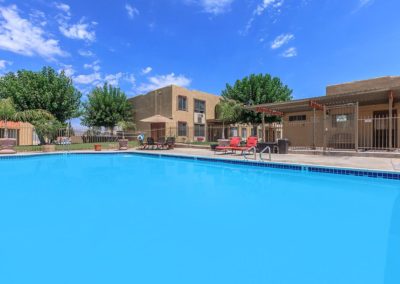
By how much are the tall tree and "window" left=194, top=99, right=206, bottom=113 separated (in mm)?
12075

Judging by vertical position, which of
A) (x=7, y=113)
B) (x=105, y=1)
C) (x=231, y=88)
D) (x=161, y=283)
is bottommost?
(x=161, y=283)

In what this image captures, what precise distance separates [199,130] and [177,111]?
4.50 m

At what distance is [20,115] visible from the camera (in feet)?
60.3

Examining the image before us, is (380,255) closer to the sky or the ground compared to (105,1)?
closer to the ground

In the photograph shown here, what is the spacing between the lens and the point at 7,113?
16.8m

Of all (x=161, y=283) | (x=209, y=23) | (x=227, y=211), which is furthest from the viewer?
(x=209, y=23)

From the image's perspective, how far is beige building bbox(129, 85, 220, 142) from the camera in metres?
24.3

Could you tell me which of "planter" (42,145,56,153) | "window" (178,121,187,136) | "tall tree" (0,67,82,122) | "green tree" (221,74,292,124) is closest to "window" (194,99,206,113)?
"window" (178,121,187,136)

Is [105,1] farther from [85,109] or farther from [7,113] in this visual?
[85,109]

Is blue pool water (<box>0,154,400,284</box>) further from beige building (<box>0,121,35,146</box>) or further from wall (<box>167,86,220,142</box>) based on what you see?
beige building (<box>0,121,35,146</box>)

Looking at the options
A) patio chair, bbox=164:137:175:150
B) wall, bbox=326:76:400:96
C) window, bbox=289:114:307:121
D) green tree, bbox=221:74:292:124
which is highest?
green tree, bbox=221:74:292:124

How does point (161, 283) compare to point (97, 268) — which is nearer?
point (161, 283)

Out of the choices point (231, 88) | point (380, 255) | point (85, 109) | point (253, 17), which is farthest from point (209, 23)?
point (380, 255)

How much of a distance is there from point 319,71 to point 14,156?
21970 mm
